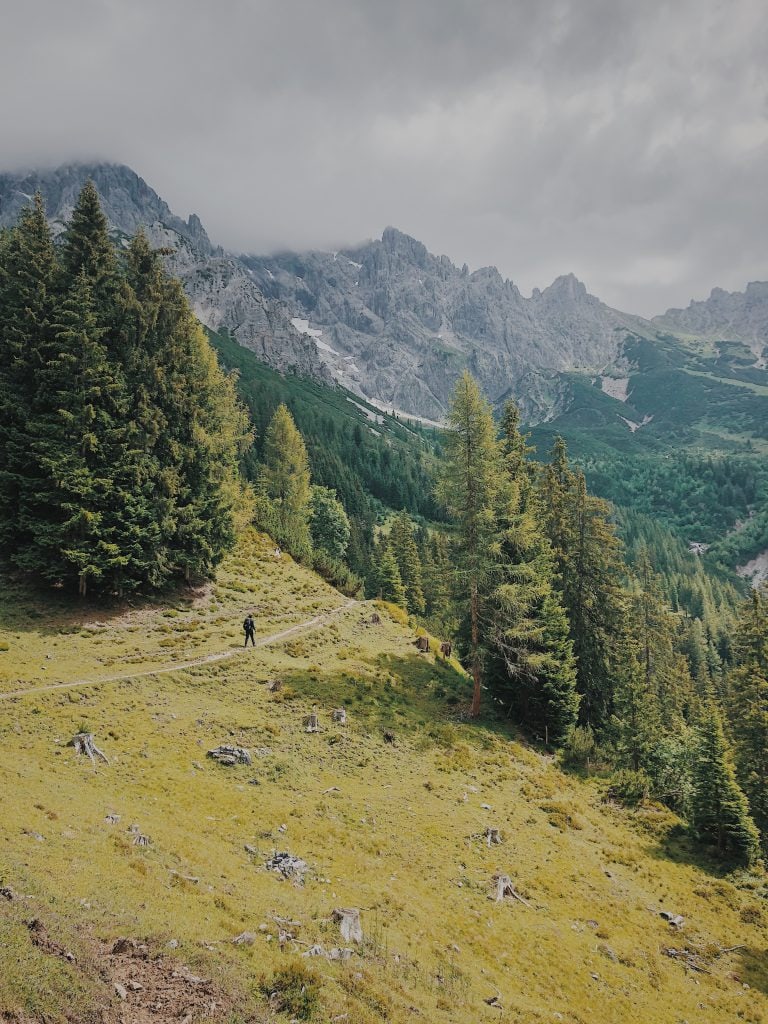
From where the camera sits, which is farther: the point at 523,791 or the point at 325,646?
the point at 325,646

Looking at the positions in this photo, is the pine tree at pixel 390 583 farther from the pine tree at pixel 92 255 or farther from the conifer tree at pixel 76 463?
the pine tree at pixel 92 255

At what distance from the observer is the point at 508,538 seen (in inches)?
1362

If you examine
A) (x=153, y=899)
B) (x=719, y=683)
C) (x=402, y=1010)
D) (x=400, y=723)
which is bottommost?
(x=719, y=683)

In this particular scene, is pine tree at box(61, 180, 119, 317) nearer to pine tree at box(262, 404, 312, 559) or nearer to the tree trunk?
the tree trunk

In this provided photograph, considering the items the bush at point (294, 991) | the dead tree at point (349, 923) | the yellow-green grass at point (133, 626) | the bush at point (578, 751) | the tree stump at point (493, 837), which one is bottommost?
the bush at point (578, 751)

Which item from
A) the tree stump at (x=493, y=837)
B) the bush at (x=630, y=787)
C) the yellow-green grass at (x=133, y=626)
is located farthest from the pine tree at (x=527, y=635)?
the yellow-green grass at (x=133, y=626)

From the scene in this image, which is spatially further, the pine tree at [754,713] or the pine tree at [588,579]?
the pine tree at [588,579]

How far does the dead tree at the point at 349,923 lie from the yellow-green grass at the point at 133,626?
49.7 ft

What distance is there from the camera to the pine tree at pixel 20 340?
31.8 meters

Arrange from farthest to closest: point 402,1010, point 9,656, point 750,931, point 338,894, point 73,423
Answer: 1. point 73,423
2. point 9,656
3. point 750,931
4. point 338,894
5. point 402,1010

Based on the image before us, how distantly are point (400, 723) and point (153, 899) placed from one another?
17908 millimetres

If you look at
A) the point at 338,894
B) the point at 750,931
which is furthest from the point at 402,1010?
the point at 750,931

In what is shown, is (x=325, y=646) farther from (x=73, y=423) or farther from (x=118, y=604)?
(x=73, y=423)

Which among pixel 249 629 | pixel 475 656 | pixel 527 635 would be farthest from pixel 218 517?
pixel 527 635
